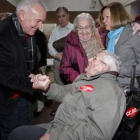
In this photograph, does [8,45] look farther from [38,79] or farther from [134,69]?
[134,69]

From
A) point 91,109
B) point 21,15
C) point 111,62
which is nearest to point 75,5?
point 21,15

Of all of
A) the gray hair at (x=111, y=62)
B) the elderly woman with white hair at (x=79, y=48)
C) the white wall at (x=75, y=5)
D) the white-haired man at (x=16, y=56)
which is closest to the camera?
the gray hair at (x=111, y=62)

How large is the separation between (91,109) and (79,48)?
914 millimetres

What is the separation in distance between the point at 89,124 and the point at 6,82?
0.78 metres

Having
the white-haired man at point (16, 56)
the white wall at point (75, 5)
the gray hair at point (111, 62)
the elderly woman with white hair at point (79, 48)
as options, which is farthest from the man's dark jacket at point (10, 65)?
the white wall at point (75, 5)

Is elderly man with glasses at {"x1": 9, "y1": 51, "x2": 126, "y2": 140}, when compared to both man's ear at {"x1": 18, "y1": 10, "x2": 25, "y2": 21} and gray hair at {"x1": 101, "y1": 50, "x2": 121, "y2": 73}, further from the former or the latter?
man's ear at {"x1": 18, "y1": 10, "x2": 25, "y2": 21}

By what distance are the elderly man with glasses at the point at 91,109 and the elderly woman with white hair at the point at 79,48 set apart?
A: 47cm

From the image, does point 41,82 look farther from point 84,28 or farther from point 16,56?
point 84,28

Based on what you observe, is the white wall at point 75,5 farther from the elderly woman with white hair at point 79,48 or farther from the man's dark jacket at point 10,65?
the man's dark jacket at point 10,65

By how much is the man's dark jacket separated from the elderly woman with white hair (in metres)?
0.53

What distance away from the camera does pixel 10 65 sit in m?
1.66

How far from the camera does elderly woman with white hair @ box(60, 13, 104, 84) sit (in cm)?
210

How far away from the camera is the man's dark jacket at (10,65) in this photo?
162 centimetres

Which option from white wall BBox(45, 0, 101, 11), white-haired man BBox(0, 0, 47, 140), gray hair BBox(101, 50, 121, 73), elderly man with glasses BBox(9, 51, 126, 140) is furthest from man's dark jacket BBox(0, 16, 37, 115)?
white wall BBox(45, 0, 101, 11)
